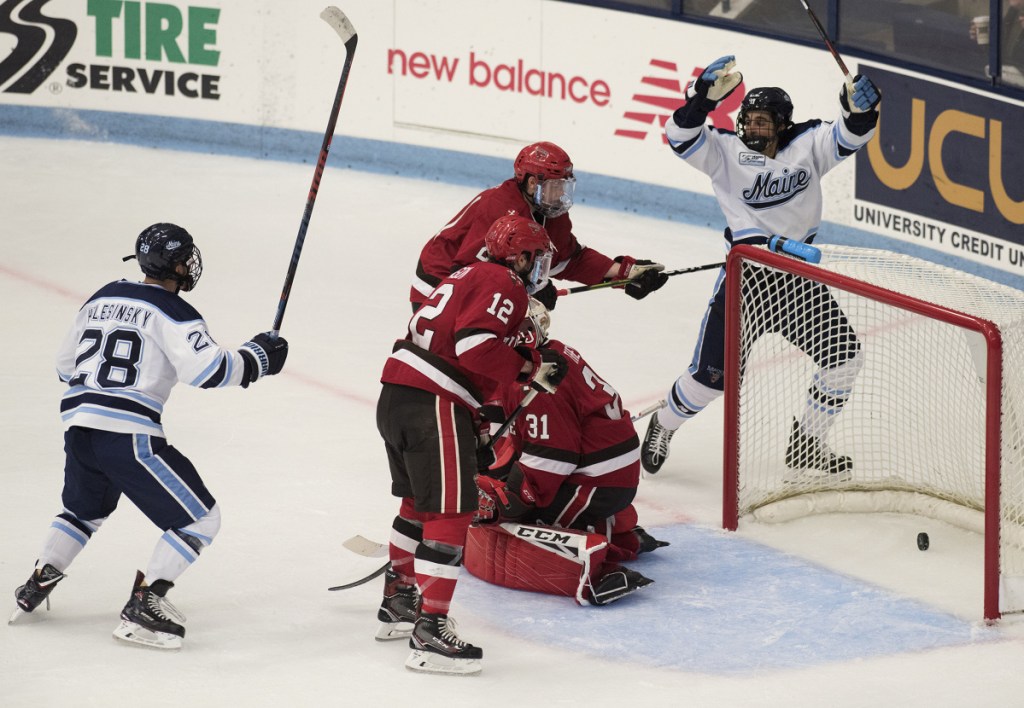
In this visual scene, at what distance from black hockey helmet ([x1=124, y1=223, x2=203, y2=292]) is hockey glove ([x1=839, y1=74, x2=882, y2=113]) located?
2087 millimetres

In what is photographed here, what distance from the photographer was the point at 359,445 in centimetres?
544

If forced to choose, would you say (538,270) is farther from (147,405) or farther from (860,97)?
(860,97)

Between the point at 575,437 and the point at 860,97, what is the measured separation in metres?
1.47

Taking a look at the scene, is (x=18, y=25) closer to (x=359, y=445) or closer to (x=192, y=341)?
(x=359, y=445)

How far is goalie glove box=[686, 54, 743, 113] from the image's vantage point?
4.93 metres

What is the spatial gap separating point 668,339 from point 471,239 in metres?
2.00

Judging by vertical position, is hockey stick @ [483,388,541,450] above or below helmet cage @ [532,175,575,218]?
below

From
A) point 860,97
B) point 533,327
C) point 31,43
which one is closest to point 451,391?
point 533,327

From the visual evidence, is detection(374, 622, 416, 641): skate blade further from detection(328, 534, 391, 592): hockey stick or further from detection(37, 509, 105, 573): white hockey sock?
detection(37, 509, 105, 573): white hockey sock

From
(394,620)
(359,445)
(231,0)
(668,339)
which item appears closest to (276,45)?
(231,0)

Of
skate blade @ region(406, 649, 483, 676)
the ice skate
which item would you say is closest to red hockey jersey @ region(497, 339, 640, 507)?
skate blade @ region(406, 649, 483, 676)

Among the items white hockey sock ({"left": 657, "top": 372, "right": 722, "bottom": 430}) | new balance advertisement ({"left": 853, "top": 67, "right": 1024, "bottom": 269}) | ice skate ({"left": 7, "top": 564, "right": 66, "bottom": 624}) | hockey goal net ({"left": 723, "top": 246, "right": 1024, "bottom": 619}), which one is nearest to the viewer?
ice skate ({"left": 7, "top": 564, "right": 66, "bottom": 624})

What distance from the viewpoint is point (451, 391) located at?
3920 millimetres

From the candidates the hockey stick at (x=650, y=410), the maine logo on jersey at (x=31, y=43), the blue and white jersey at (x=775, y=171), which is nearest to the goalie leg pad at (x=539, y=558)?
the hockey stick at (x=650, y=410)
